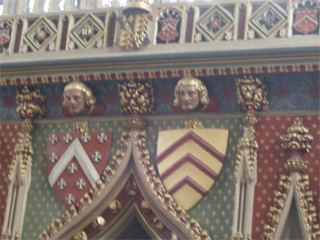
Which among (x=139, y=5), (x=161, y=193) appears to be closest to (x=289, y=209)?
(x=161, y=193)

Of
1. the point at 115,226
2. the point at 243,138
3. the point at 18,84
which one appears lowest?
the point at 115,226

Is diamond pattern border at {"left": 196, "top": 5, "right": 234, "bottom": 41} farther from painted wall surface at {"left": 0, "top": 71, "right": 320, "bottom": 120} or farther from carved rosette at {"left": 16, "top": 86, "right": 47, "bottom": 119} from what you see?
carved rosette at {"left": 16, "top": 86, "right": 47, "bottom": 119}

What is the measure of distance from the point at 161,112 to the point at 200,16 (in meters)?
1.31

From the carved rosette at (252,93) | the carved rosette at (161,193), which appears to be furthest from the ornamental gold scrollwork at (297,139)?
the carved rosette at (161,193)

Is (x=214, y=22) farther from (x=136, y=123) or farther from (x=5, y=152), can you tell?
(x=5, y=152)

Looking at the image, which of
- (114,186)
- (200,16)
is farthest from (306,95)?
(114,186)

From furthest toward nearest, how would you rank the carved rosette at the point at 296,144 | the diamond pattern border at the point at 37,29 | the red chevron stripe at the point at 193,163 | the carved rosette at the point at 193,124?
the diamond pattern border at the point at 37,29, the carved rosette at the point at 193,124, the red chevron stripe at the point at 193,163, the carved rosette at the point at 296,144

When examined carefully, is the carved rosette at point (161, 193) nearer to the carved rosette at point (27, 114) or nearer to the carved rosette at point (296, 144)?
the carved rosette at point (296, 144)

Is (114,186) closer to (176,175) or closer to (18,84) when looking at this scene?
(176,175)

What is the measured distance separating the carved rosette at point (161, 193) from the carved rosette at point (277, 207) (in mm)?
742

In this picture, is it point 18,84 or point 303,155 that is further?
point 18,84

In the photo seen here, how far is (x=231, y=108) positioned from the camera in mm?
12125

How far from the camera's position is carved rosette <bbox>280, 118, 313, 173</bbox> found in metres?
11.5

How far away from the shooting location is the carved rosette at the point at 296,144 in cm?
1147
